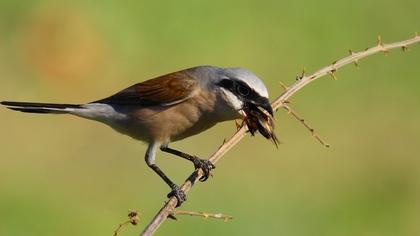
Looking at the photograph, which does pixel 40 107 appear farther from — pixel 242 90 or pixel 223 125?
pixel 223 125

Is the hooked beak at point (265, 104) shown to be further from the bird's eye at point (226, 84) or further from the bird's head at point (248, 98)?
the bird's eye at point (226, 84)

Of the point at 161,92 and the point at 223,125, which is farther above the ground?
the point at 223,125

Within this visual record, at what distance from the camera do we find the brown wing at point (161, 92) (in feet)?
14.1

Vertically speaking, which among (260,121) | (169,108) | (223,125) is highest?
(223,125)

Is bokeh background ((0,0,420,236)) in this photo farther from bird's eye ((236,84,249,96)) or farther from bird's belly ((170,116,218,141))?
bird's eye ((236,84,249,96))

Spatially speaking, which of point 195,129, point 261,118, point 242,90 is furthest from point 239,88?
point 195,129

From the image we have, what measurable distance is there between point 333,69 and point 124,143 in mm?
4561

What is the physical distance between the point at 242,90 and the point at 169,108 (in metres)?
0.51

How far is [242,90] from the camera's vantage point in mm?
3908

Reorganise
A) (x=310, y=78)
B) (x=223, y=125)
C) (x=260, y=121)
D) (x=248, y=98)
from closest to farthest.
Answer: (x=310, y=78) → (x=260, y=121) → (x=248, y=98) → (x=223, y=125)

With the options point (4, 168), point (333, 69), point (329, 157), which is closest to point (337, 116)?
point (329, 157)

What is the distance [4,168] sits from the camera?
7.43 meters

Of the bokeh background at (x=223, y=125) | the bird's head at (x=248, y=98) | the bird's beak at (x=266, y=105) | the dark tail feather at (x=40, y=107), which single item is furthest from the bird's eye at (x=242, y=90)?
the bokeh background at (x=223, y=125)

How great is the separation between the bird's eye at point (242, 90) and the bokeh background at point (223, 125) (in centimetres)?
245
